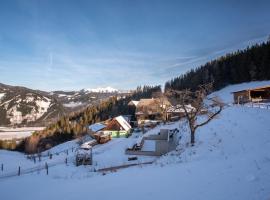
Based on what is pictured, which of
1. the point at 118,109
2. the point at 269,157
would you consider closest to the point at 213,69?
the point at 118,109

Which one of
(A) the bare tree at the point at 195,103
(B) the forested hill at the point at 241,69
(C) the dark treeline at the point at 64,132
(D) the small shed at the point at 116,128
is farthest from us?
(C) the dark treeline at the point at 64,132

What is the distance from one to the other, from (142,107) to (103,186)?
73075mm

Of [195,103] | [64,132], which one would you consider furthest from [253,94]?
[64,132]

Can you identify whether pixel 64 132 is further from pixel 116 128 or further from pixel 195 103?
pixel 195 103

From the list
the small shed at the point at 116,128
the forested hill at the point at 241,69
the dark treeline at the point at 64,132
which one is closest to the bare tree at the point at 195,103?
the small shed at the point at 116,128

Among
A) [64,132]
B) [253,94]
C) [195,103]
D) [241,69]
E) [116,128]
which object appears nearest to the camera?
[195,103]

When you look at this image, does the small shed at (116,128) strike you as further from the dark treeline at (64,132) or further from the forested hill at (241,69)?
the forested hill at (241,69)

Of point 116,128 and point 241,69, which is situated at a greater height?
point 241,69

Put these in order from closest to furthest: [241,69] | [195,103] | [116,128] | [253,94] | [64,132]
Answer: [195,103] → [253,94] → [116,128] → [241,69] → [64,132]

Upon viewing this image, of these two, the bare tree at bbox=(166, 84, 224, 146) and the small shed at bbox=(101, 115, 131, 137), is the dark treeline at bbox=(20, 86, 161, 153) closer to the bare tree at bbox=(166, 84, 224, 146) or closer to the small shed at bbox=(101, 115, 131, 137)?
the small shed at bbox=(101, 115, 131, 137)

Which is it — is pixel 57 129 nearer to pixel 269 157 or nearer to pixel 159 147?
pixel 159 147

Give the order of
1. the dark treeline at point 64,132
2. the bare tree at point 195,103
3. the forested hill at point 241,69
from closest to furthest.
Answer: the bare tree at point 195,103
the forested hill at point 241,69
the dark treeline at point 64,132

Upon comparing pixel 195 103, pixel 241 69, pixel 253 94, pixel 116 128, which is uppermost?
pixel 241 69

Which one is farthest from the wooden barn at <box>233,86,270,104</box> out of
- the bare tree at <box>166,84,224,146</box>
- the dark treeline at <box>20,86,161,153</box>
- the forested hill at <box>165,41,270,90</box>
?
the dark treeline at <box>20,86,161,153</box>
